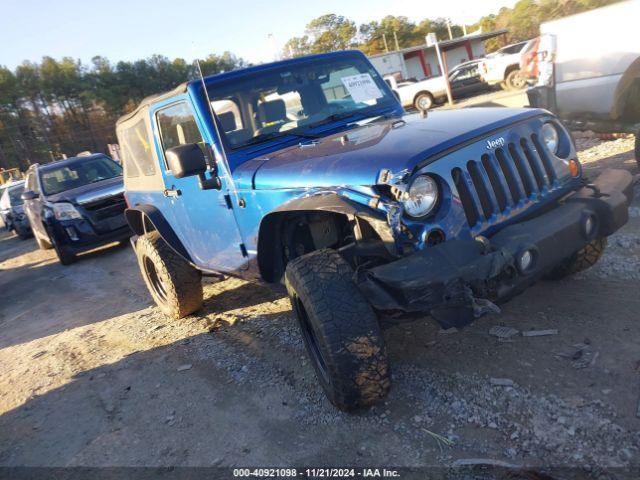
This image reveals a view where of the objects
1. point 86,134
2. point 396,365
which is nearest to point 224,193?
point 396,365

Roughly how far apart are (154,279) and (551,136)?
4035 millimetres

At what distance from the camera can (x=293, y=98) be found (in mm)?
4020

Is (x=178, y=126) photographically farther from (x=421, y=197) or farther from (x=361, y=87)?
(x=421, y=197)

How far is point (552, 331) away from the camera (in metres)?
3.32

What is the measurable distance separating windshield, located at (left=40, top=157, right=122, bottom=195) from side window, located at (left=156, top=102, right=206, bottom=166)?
598 centimetres

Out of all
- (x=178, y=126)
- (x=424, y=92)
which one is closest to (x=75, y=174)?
(x=178, y=126)

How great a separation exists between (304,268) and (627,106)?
5.47 meters

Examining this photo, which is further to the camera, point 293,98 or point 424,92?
point 424,92

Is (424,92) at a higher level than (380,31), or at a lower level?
lower

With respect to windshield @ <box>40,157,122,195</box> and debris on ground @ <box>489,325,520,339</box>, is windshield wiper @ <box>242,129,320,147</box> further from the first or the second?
windshield @ <box>40,157,122,195</box>

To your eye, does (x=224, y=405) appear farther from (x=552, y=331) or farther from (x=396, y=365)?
(x=552, y=331)

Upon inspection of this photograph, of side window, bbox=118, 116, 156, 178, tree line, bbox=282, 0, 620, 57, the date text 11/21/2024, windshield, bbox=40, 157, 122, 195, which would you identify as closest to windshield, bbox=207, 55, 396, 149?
side window, bbox=118, 116, 156, 178

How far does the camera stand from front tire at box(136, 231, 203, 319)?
4793 millimetres

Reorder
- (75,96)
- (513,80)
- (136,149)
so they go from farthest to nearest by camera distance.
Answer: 1. (75,96)
2. (513,80)
3. (136,149)
